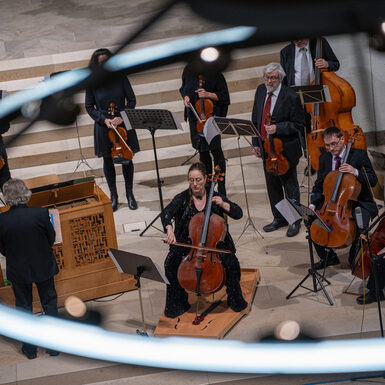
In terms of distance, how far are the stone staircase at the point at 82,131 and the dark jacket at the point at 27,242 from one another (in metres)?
3.71

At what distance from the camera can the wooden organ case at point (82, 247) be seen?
5.42 metres

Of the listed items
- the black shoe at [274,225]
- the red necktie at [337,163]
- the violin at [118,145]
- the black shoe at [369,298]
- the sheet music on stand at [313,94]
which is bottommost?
the black shoe at [274,225]

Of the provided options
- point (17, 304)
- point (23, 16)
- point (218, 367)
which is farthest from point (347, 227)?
point (23, 16)

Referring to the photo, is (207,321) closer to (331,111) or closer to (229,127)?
(229,127)

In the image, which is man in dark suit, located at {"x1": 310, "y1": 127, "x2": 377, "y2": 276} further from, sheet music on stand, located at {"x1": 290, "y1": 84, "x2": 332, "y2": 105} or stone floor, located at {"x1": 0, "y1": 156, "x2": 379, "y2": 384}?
sheet music on stand, located at {"x1": 290, "y1": 84, "x2": 332, "y2": 105}

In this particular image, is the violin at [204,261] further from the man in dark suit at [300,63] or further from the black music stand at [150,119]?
the man in dark suit at [300,63]

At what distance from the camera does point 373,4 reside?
29.4 ft

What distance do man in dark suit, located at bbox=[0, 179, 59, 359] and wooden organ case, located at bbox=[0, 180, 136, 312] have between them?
51 cm

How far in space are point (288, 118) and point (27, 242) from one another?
8.63ft

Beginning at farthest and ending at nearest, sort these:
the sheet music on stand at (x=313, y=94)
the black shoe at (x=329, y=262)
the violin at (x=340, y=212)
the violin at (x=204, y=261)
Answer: the sheet music on stand at (x=313, y=94) → the black shoe at (x=329, y=262) → the violin at (x=340, y=212) → the violin at (x=204, y=261)

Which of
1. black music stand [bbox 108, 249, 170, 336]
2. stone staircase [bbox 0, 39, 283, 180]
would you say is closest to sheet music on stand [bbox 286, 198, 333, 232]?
black music stand [bbox 108, 249, 170, 336]

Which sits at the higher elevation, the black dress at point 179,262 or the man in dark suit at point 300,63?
the man in dark suit at point 300,63

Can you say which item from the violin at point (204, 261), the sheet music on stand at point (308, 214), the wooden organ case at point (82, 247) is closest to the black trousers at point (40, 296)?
the wooden organ case at point (82, 247)

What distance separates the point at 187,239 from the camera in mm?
5016
